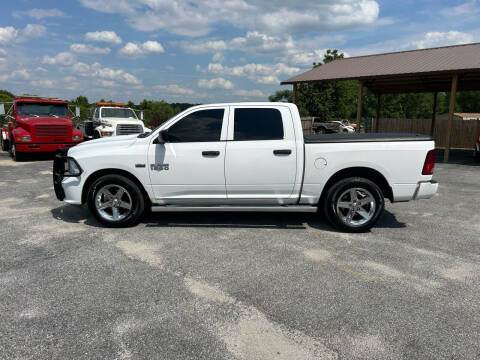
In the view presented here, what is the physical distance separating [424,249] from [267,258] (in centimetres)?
213

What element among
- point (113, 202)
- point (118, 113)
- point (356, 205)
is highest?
point (118, 113)

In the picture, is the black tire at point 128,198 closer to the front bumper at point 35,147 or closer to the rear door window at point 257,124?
the rear door window at point 257,124

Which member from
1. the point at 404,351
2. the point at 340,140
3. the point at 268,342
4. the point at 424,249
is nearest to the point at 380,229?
the point at 424,249

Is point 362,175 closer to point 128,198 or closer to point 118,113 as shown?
point 128,198

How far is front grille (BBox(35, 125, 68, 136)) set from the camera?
12.5m

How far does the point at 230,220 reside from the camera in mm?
5703

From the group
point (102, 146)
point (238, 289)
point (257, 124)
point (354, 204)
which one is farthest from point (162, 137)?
point (354, 204)

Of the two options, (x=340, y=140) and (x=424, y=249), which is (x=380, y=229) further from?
(x=340, y=140)

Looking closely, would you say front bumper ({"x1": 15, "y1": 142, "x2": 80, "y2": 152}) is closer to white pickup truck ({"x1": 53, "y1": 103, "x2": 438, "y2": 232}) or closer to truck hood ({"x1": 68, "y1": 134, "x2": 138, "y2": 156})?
truck hood ({"x1": 68, "y1": 134, "x2": 138, "y2": 156})

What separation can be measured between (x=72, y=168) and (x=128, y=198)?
0.96 metres

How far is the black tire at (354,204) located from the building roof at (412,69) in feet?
35.5

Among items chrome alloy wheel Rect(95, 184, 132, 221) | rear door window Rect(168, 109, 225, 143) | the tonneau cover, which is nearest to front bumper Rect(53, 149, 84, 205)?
chrome alloy wheel Rect(95, 184, 132, 221)

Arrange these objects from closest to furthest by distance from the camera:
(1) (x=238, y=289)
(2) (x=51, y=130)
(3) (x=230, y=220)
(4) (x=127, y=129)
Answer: (1) (x=238, y=289)
(3) (x=230, y=220)
(2) (x=51, y=130)
(4) (x=127, y=129)

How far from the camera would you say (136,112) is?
56.8 ft
